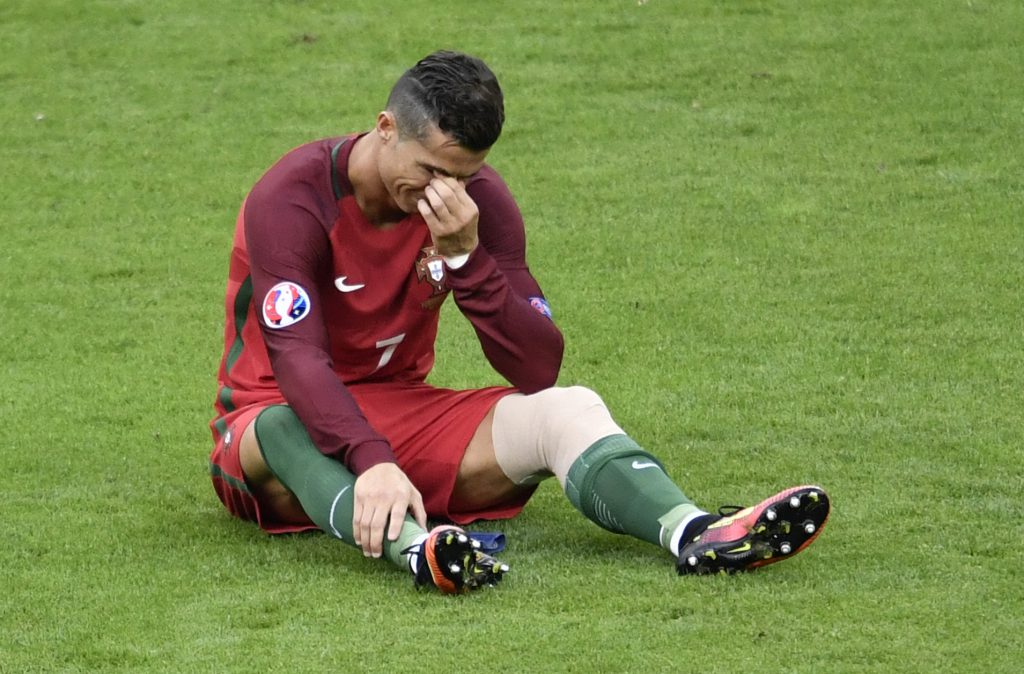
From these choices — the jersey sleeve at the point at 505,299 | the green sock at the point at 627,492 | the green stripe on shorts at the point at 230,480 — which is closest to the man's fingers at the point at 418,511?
the green sock at the point at 627,492

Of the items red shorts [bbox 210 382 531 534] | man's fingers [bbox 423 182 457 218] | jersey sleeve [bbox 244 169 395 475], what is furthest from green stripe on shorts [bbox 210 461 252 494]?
man's fingers [bbox 423 182 457 218]

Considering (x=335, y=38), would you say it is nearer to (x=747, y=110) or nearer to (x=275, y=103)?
(x=275, y=103)

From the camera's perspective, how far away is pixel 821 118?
30.6 ft

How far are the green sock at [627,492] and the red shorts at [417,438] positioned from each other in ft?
1.42

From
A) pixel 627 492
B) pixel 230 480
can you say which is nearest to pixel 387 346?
pixel 230 480

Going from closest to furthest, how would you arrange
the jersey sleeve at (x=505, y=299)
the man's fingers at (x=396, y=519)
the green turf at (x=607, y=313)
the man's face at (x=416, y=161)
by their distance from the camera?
the green turf at (x=607, y=313) → the man's fingers at (x=396, y=519) → the man's face at (x=416, y=161) → the jersey sleeve at (x=505, y=299)

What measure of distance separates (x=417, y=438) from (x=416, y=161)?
79 cm

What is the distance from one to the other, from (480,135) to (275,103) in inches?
241

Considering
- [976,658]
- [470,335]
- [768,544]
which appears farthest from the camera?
[470,335]

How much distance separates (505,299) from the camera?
14.0ft

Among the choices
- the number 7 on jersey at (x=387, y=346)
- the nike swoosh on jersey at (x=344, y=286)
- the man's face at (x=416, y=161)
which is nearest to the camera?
the man's face at (x=416, y=161)

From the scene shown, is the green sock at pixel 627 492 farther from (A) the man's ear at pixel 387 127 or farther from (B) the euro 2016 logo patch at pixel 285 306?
(A) the man's ear at pixel 387 127

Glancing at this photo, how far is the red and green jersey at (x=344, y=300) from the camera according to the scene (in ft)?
13.4

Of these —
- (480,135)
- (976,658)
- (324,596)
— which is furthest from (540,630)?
(480,135)
